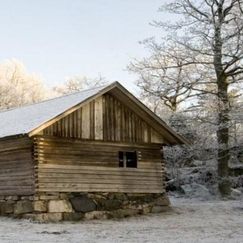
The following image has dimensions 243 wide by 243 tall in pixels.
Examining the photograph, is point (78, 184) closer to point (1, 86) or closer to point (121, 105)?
point (121, 105)

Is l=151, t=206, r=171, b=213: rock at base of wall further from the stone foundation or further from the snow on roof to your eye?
the snow on roof

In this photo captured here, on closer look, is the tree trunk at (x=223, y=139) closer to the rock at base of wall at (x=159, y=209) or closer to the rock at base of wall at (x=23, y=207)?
the rock at base of wall at (x=159, y=209)

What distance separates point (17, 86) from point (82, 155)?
41417 mm

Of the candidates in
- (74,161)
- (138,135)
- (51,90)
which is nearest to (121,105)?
(138,135)

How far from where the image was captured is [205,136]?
30.6 metres

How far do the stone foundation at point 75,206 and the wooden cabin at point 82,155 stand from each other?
4 cm

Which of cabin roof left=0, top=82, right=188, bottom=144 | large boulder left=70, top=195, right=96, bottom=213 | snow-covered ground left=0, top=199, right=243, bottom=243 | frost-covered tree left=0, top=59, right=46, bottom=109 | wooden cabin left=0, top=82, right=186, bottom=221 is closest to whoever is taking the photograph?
snow-covered ground left=0, top=199, right=243, bottom=243

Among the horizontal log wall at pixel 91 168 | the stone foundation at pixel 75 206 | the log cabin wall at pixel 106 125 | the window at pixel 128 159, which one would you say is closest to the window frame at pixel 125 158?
the window at pixel 128 159

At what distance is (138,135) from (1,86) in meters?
36.6

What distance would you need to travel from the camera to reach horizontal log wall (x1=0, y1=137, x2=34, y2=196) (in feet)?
68.0

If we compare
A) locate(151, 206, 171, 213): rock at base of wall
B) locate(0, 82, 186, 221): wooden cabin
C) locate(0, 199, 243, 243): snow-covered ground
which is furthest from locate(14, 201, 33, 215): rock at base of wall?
locate(151, 206, 171, 213): rock at base of wall

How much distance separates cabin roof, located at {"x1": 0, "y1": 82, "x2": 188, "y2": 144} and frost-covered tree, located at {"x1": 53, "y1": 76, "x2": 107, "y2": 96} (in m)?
33.4

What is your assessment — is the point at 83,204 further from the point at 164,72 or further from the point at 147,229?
the point at 164,72

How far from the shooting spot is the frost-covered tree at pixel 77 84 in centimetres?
5945
